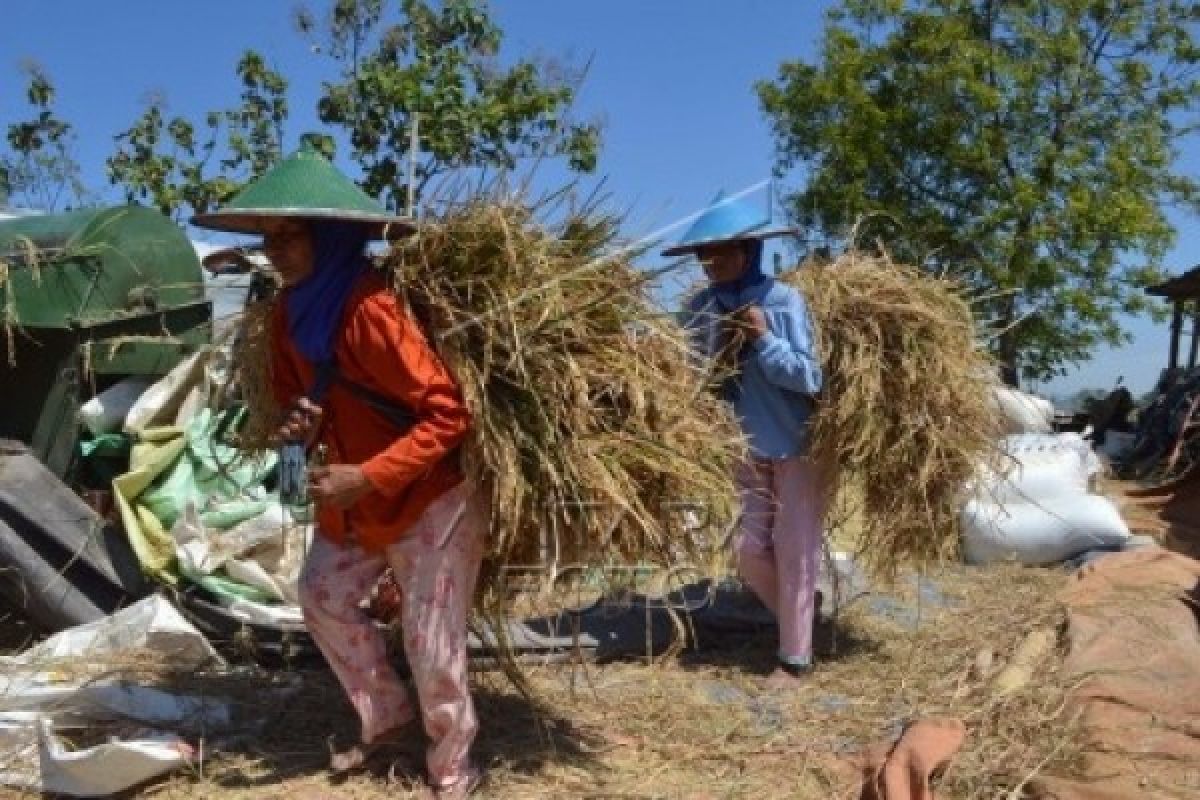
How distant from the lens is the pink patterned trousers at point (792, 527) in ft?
15.5

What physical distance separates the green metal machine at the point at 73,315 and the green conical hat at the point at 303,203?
1.69m

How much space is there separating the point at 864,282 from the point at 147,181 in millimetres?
8718

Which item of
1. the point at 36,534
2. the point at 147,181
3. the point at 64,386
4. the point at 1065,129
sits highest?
the point at 1065,129

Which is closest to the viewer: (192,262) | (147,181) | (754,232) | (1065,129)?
(754,232)

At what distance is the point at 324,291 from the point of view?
323 centimetres

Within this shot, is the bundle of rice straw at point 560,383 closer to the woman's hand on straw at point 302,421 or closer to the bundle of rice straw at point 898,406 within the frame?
the woman's hand on straw at point 302,421

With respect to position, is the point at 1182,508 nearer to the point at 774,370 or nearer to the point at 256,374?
the point at 774,370

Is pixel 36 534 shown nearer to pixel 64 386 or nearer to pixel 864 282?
pixel 64 386

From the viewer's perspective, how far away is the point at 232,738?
372cm

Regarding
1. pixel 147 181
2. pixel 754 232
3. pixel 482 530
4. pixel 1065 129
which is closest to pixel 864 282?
pixel 754 232

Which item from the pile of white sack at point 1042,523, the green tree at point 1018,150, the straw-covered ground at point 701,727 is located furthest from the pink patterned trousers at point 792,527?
the green tree at point 1018,150

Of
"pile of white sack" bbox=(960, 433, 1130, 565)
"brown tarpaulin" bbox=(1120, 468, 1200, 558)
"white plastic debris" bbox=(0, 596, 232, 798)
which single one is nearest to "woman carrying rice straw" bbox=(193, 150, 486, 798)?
"white plastic debris" bbox=(0, 596, 232, 798)

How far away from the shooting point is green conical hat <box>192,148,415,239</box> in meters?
3.16

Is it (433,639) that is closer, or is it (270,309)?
(433,639)
